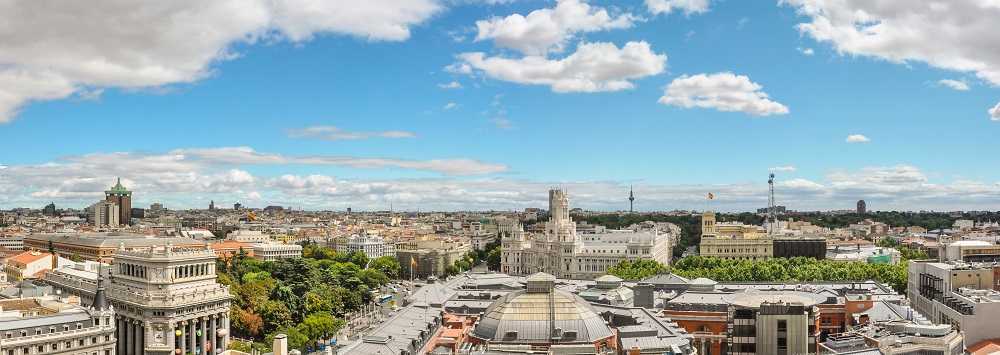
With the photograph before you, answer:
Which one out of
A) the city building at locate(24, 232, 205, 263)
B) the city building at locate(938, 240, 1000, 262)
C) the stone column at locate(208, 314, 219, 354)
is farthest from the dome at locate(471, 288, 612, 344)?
the city building at locate(24, 232, 205, 263)

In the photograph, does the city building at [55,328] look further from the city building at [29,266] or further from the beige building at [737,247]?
the beige building at [737,247]

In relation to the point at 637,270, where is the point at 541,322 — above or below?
above

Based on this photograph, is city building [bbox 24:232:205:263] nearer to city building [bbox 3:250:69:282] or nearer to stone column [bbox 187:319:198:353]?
city building [bbox 3:250:69:282]

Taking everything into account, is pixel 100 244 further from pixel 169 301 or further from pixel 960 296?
pixel 960 296

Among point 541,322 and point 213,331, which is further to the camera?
point 213,331

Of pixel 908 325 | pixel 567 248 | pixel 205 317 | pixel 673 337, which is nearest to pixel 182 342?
pixel 205 317

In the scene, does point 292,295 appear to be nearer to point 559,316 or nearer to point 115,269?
point 115,269

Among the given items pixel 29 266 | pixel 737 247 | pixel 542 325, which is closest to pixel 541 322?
pixel 542 325
